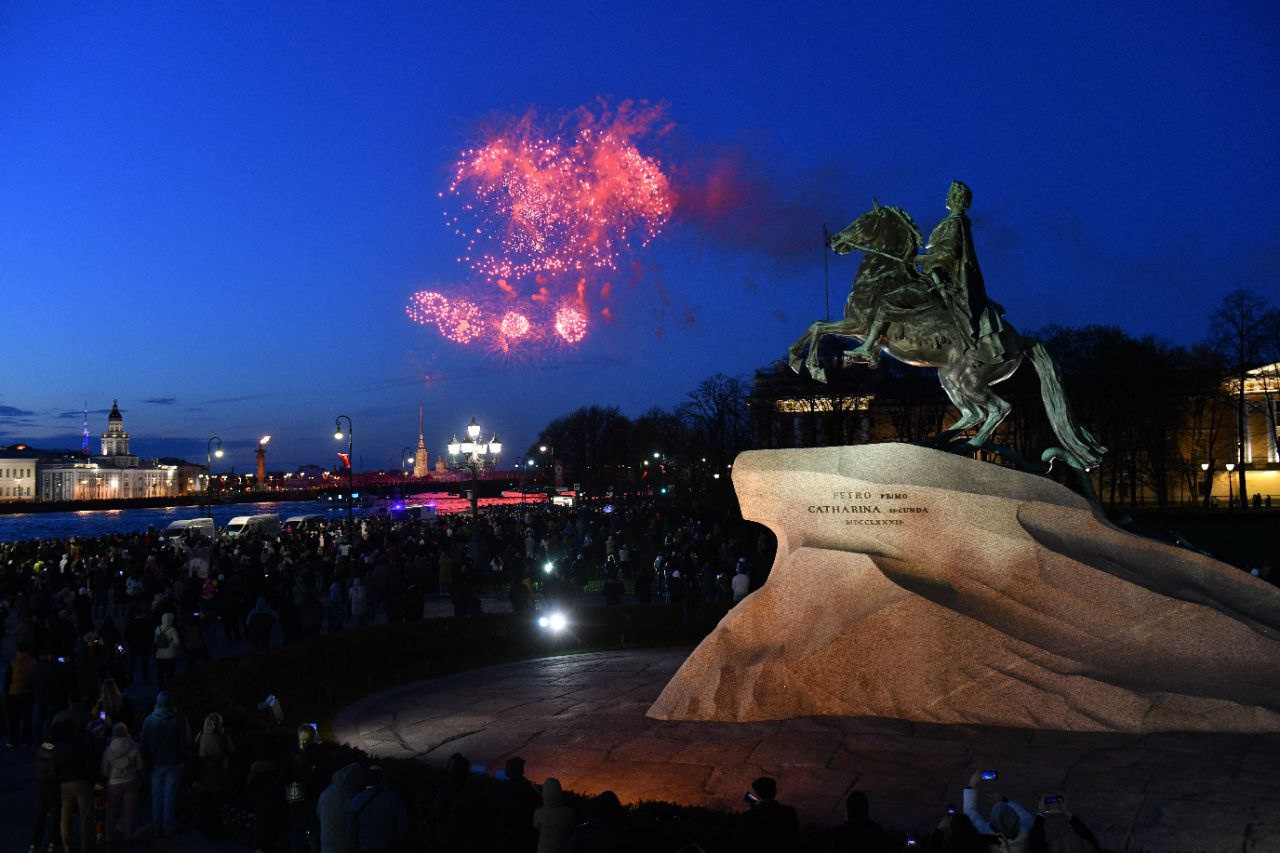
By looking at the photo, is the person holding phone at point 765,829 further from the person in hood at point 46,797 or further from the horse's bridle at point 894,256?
the horse's bridle at point 894,256

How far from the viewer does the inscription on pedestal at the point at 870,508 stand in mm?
10781

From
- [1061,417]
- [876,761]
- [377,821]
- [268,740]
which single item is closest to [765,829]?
[377,821]

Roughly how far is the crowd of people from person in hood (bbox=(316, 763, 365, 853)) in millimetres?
11

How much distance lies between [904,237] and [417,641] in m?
9.44

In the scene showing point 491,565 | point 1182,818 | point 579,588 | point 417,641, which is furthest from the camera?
point 491,565

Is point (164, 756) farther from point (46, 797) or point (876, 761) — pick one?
point (876, 761)

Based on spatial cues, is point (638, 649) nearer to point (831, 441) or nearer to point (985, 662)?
point (985, 662)

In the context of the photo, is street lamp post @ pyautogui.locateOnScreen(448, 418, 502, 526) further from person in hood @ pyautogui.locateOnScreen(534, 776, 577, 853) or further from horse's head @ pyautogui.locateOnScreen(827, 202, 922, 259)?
person in hood @ pyautogui.locateOnScreen(534, 776, 577, 853)

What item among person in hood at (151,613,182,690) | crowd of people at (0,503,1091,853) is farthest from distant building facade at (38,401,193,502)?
person in hood at (151,613,182,690)

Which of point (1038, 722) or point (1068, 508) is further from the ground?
point (1068, 508)

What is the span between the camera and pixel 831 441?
44.6m

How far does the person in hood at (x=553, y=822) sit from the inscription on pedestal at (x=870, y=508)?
20.4ft

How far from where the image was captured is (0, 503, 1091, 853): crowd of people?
5484mm

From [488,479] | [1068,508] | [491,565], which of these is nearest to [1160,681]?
[1068,508]
